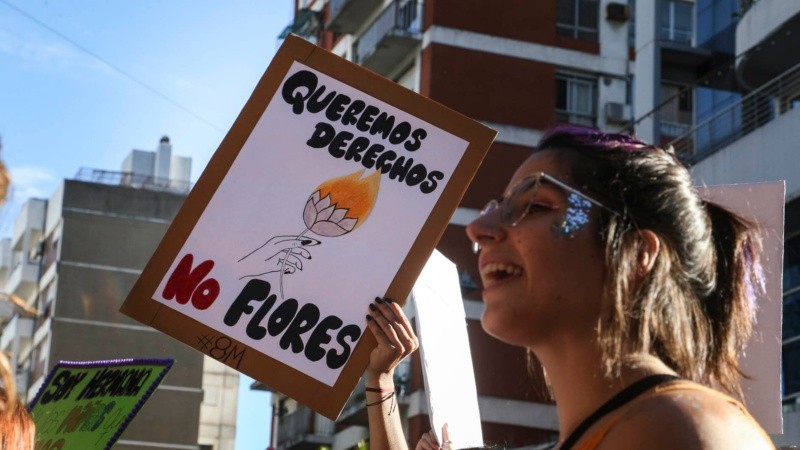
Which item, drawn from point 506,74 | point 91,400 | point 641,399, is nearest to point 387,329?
point 91,400

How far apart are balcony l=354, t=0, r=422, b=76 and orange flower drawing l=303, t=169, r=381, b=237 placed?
2724 cm

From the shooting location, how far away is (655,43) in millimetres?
22688

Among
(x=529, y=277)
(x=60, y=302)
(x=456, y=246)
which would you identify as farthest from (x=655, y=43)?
(x=60, y=302)

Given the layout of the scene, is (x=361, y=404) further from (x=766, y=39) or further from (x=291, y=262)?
(x=291, y=262)

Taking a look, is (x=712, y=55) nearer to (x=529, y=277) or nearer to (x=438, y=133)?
(x=438, y=133)

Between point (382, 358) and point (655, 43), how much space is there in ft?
63.0

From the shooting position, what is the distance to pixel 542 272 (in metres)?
2.64

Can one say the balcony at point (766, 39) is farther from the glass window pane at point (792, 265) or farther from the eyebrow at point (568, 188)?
the eyebrow at point (568, 188)

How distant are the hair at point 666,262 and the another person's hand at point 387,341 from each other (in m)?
1.27

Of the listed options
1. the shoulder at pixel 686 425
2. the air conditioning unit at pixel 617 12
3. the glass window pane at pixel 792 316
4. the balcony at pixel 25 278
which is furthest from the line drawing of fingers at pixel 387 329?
the balcony at pixel 25 278

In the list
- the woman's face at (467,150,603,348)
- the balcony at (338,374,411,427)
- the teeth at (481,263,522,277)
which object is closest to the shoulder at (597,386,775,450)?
the woman's face at (467,150,603,348)

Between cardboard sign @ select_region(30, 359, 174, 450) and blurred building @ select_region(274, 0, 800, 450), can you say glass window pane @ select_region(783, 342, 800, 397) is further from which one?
cardboard sign @ select_region(30, 359, 174, 450)

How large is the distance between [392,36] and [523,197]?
28.9 m

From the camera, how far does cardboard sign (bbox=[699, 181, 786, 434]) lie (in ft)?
13.8
